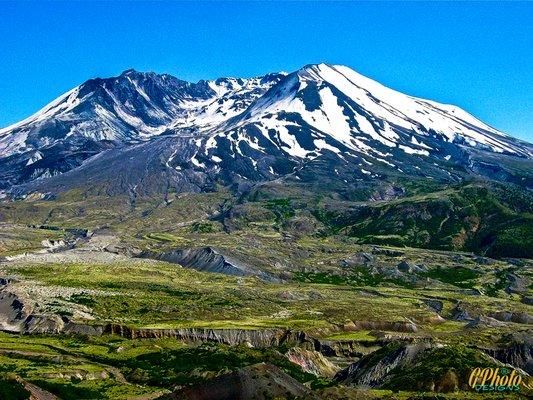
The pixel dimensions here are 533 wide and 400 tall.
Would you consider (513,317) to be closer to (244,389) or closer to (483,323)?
(483,323)

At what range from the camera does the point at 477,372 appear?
6938 centimetres

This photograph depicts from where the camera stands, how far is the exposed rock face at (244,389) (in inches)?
2021

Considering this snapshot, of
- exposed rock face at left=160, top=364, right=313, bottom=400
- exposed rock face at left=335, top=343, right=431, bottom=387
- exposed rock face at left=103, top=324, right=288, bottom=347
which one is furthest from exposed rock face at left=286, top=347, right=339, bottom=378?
exposed rock face at left=160, top=364, right=313, bottom=400

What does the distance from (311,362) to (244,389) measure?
141ft

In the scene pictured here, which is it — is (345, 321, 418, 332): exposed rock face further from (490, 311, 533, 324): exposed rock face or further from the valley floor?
(490, 311, 533, 324): exposed rock face

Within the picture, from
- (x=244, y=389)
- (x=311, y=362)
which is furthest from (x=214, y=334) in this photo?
(x=244, y=389)

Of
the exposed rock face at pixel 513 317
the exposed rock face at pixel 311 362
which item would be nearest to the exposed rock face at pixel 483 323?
the exposed rock face at pixel 513 317

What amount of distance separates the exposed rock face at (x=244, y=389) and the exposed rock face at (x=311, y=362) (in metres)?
36.0

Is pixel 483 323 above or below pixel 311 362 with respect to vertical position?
above

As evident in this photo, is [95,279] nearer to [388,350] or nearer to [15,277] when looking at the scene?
[15,277]

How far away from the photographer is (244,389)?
5238 centimetres

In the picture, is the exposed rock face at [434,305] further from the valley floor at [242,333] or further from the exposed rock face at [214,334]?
the exposed rock face at [214,334]

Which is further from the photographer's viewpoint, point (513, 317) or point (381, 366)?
point (513, 317)

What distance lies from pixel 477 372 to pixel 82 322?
229 feet
